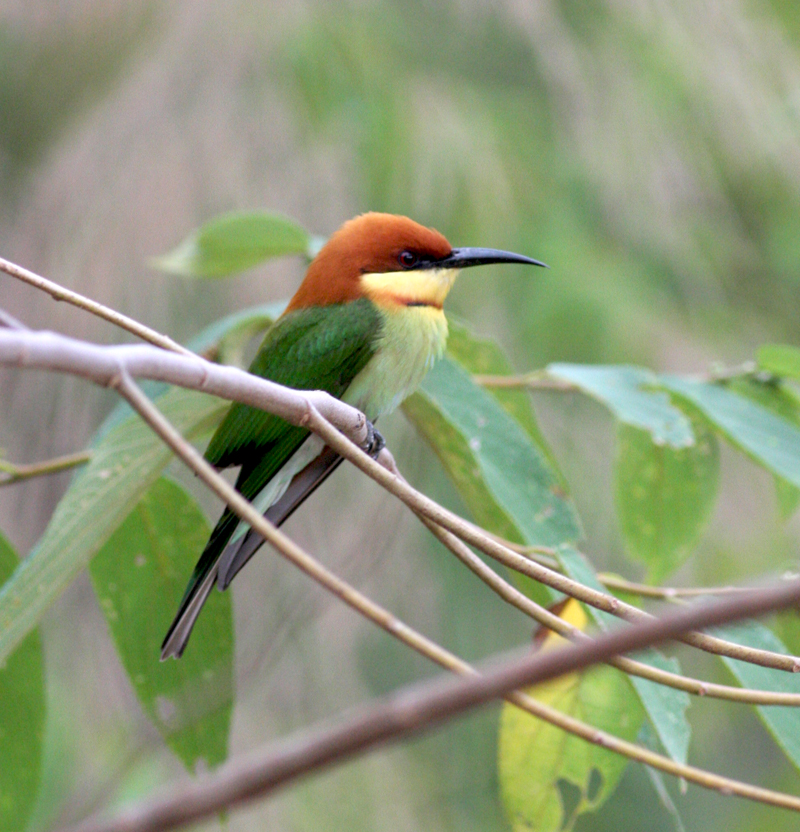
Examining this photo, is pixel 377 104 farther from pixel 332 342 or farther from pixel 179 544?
pixel 179 544

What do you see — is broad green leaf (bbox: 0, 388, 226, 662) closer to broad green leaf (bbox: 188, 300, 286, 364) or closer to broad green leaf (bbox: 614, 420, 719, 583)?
broad green leaf (bbox: 188, 300, 286, 364)

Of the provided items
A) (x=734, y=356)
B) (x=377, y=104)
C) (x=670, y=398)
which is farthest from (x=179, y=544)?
(x=734, y=356)

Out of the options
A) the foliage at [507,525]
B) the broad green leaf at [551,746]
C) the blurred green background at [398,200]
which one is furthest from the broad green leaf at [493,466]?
the blurred green background at [398,200]

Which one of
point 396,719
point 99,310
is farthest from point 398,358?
point 396,719

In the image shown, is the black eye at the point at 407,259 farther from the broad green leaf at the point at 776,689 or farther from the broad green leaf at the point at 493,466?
the broad green leaf at the point at 776,689

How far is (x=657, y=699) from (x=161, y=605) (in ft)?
1.57

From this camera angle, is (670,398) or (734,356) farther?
(734,356)

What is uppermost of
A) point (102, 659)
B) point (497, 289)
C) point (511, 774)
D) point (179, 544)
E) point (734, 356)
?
point (179, 544)

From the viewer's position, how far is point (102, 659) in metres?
2.02

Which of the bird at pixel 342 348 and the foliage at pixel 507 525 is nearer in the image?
the foliage at pixel 507 525

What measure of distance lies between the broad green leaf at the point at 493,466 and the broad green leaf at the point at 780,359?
11.9 inches

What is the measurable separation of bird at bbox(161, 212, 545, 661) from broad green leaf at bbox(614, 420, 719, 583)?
9.8 inches

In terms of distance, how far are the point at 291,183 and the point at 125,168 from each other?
13.6 inches

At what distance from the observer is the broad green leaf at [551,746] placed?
0.92 metres
